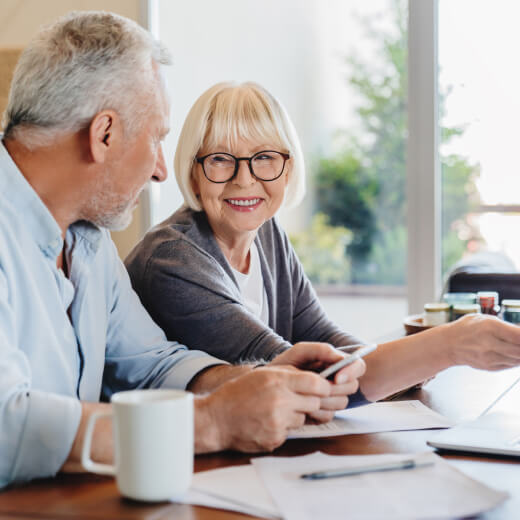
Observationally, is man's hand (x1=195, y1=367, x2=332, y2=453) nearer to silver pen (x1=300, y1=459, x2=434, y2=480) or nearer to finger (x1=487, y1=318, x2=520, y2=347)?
silver pen (x1=300, y1=459, x2=434, y2=480)

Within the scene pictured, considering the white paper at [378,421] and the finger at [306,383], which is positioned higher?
the finger at [306,383]

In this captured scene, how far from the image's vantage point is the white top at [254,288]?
1728 millimetres

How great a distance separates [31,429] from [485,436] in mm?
597

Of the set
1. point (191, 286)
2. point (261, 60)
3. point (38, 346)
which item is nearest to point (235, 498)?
point (38, 346)

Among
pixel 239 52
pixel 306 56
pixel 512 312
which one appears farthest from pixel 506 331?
pixel 306 56

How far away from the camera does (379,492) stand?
795 millimetres

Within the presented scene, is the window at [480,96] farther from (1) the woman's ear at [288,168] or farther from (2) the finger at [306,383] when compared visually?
(2) the finger at [306,383]

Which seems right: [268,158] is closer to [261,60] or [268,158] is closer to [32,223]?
[32,223]

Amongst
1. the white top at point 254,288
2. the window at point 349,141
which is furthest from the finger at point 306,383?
the window at point 349,141

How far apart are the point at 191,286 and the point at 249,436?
0.59m

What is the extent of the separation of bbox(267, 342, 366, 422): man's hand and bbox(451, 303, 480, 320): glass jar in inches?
30.7

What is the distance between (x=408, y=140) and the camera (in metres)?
2.67

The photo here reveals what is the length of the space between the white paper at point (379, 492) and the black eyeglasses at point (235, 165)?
2.88 feet

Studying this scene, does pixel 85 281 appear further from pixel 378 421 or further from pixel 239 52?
pixel 239 52
